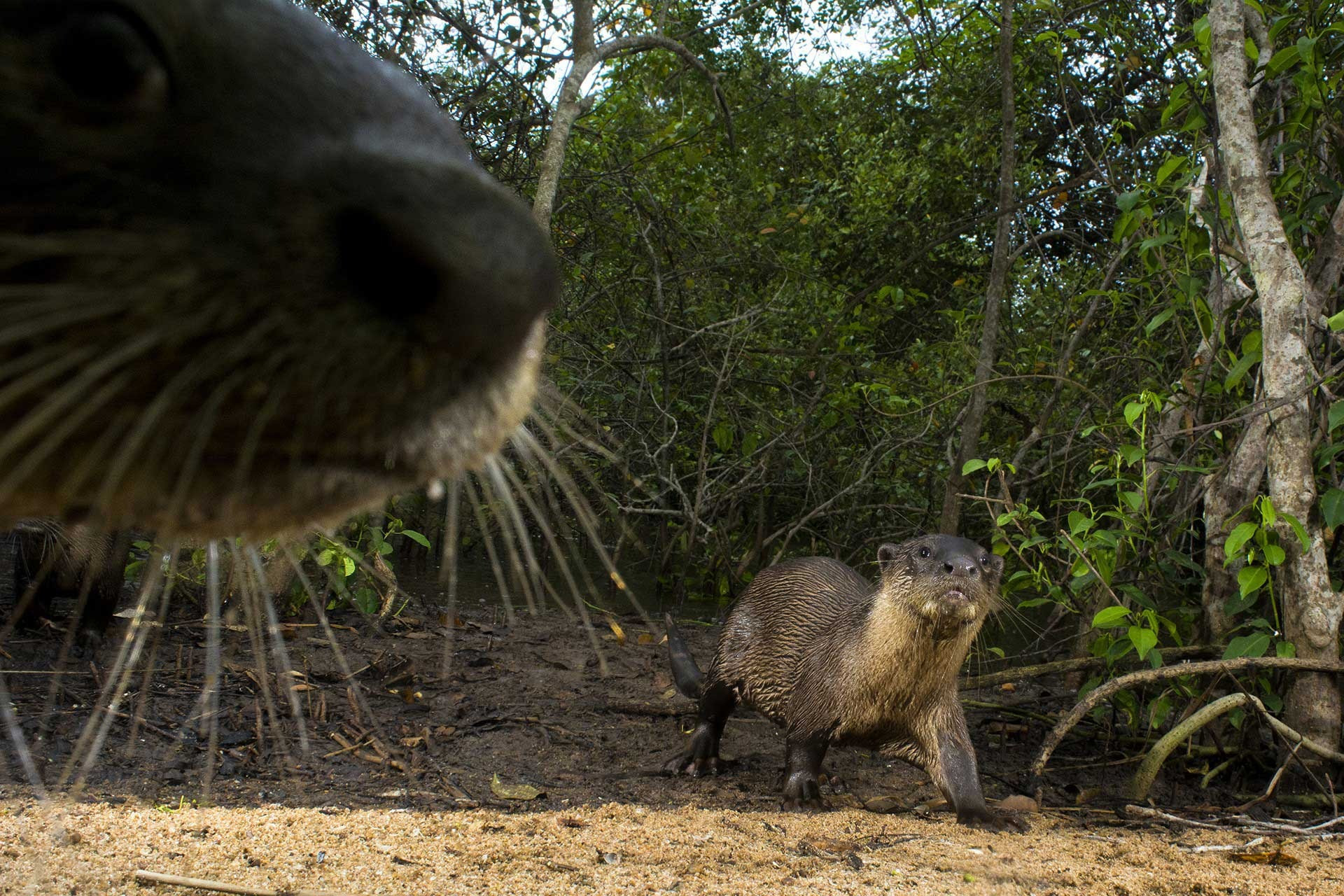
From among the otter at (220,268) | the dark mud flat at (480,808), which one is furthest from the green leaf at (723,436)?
the otter at (220,268)

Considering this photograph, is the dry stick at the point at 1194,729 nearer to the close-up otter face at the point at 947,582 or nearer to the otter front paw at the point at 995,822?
the otter front paw at the point at 995,822

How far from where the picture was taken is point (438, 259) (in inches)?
28.5

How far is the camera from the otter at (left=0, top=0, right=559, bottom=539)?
68cm

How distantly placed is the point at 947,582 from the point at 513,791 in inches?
60.3

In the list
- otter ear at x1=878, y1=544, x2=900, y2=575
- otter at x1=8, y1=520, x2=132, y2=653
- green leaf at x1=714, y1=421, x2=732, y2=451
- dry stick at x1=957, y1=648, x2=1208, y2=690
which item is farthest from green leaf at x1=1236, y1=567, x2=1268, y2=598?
green leaf at x1=714, y1=421, x2=732, y2=451

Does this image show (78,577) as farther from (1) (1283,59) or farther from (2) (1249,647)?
(1) (1283,59)

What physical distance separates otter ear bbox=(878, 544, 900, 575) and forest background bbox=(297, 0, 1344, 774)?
1.39 feet

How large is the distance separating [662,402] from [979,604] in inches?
165

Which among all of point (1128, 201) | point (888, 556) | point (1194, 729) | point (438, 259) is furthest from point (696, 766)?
point (438, 259)

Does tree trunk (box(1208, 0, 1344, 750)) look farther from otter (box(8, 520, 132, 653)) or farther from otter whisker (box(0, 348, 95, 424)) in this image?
otter (box(8, 520, 132, 653))

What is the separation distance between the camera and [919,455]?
7.55 meters

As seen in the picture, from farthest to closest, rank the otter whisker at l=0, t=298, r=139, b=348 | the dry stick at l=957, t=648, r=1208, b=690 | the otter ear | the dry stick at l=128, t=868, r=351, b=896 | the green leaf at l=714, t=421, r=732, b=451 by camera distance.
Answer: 1. the green leaf at l=714, t=421, r=732, b=451
2. the dry stick at l=957, t=648, r=1208, b=690
3. the otter ear
4. the dry stick at l=128, t=868, r=351, b=896
5. the otter whisker at l=0, t=298, r=139, b=348

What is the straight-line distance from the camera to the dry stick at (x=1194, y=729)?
10.8ft

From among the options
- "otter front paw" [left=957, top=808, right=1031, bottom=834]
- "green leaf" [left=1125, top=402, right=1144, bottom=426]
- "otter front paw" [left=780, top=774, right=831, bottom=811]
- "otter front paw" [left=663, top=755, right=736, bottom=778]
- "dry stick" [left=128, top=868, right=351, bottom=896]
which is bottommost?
"otter front paw" [left=663, top=755, right=736, bottom=778]
